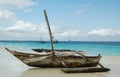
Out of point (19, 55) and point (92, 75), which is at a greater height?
point (19, 55)

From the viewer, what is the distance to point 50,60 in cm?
1213

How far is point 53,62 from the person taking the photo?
481 inches

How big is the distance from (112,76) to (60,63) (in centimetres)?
265

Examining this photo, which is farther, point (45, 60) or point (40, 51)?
point (40, 51)

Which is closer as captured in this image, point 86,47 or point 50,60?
point 50,60

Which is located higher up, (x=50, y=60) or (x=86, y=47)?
(x=50, y=60)

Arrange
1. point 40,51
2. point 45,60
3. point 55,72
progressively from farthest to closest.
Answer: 1. point 40,51
2. point 45,60
3. point 55,72

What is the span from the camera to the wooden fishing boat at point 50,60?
39.1 feet

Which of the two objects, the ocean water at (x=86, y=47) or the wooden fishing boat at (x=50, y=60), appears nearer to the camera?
the wooden fishing boat at (x=50, y=60)

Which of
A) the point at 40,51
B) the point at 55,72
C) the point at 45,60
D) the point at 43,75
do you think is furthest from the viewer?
the point at 40,51

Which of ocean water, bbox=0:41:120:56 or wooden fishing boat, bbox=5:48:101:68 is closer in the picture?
wooden fishing boat, bbox=5:48:101:68

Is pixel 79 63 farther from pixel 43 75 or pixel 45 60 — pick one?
pixel 43 75

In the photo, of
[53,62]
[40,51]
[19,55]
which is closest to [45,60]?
[53,62]

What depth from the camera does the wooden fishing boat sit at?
11.9 m
